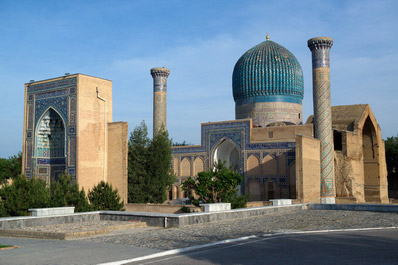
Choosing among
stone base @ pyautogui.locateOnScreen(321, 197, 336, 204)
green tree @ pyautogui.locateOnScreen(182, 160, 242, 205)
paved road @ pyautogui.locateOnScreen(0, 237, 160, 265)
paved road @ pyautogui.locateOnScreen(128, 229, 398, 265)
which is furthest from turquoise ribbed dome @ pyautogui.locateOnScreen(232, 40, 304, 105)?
paved road @ pyautogui.locateOnScreen(0, 237, 160, 265)

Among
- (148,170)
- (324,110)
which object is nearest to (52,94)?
(148,170)

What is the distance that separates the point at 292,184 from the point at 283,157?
126 cm

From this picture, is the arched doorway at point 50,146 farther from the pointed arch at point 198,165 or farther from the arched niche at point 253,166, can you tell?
the arched niche at point 253,166

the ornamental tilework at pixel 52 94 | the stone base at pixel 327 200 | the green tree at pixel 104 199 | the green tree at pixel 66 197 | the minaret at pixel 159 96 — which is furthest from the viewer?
the minaret at pixel 159 96

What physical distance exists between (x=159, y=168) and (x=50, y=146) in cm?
399

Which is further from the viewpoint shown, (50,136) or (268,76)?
(268,76)

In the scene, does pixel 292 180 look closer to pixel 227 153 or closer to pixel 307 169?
pixel 307 169

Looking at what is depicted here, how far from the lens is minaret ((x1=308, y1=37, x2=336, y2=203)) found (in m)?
18.5

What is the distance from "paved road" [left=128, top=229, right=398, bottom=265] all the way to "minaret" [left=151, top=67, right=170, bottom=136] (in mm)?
18916

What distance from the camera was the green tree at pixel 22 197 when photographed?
961 cm

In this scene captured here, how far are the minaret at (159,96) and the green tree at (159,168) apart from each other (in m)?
8.27

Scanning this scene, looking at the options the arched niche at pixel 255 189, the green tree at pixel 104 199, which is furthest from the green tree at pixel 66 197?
the arched niche at pixel 255 189

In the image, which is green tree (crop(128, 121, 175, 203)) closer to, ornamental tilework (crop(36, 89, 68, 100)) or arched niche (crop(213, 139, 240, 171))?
ornamental tilework (crop(36, 89, 68, 100))

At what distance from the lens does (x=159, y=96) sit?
25125mm
